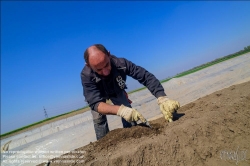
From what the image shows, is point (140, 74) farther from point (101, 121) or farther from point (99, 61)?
point (101, 121)

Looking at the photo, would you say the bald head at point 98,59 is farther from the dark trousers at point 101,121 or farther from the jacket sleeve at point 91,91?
the dark trousers at point 101,121

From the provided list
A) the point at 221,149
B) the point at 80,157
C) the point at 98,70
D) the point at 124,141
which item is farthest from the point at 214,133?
the point at 98,70

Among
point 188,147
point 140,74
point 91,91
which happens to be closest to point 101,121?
point 91,91

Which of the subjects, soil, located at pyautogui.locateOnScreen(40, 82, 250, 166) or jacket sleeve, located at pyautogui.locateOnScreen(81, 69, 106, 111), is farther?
jacket sleeve, located at pyautogui.locateOnScreen(81, 69, 106, 111)

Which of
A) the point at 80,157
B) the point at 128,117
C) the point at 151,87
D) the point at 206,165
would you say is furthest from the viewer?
the point at 151,87

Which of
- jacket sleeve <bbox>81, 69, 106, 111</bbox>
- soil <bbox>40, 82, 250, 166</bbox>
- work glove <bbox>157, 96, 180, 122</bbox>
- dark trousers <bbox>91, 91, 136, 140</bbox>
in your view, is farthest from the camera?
dark trousers <bbox>91, 91, 136, 140</bbox>

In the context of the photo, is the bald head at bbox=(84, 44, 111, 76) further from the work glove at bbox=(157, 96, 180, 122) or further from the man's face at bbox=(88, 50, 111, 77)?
the work glove at bbox=(157, 96, 180, 122)

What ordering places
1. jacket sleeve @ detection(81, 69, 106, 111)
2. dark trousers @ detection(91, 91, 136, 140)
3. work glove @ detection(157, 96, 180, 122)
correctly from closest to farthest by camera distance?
work glove @ detection(157, 96, 180, 122), jacket sleeve @ detection(81, 69, 106, 111), dark trousers @ detection(91, 91, 136, 140)

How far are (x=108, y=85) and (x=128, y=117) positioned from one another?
792 mm

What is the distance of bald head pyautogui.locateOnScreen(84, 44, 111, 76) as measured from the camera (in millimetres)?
2592

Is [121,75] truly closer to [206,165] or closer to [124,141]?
[124,141]

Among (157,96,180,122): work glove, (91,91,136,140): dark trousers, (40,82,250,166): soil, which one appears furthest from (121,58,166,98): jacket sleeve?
(40,82,250,166): soil

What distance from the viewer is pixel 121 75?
3.10m

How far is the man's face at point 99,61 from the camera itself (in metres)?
2.59
